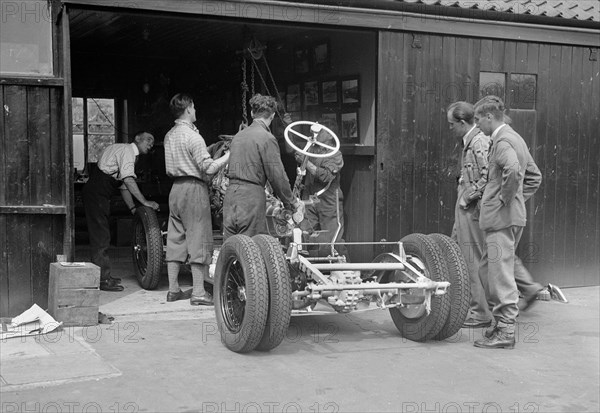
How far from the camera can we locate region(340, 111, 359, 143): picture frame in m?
9.55

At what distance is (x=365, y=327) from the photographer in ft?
23.2

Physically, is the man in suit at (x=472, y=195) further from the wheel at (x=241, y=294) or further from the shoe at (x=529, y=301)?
the wheel at (x=241, y=294)

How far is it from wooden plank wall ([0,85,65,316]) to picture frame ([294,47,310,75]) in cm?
442

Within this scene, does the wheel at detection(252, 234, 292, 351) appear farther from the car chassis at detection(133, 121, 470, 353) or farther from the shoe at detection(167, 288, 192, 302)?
the shoe at detection(167, 288, 192, 302)

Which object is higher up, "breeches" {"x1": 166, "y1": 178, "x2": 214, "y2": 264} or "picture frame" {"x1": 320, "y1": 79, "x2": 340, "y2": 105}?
"picture frame" {"x1": 320, "y1": 79, "x2": 340, "y2": 105}

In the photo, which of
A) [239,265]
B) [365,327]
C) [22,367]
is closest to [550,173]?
[365,327]

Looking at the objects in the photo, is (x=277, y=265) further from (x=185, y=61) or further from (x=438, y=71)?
(x=185, y=61)

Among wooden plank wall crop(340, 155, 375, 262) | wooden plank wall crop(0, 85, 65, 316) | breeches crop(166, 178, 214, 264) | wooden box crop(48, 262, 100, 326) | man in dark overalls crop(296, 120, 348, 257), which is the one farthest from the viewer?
wooden plank wall crop(340, 155, 375, 262)

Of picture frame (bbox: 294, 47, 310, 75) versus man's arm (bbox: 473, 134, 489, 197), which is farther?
picture frame (bbox: 294, 47, 310, 75)

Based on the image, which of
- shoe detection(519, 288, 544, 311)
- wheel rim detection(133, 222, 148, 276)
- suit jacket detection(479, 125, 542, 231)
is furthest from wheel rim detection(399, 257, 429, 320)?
wheel rim detection(133, 222, 148, 276)

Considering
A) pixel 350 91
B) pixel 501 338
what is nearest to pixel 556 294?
pixel 501 338

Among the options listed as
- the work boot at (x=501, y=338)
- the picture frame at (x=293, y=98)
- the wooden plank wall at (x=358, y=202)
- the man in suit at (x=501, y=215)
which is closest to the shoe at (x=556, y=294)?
the wooden plank wall at (x=358, y=202)

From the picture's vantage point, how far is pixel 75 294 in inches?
262

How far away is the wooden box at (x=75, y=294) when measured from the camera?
6.61 metres
